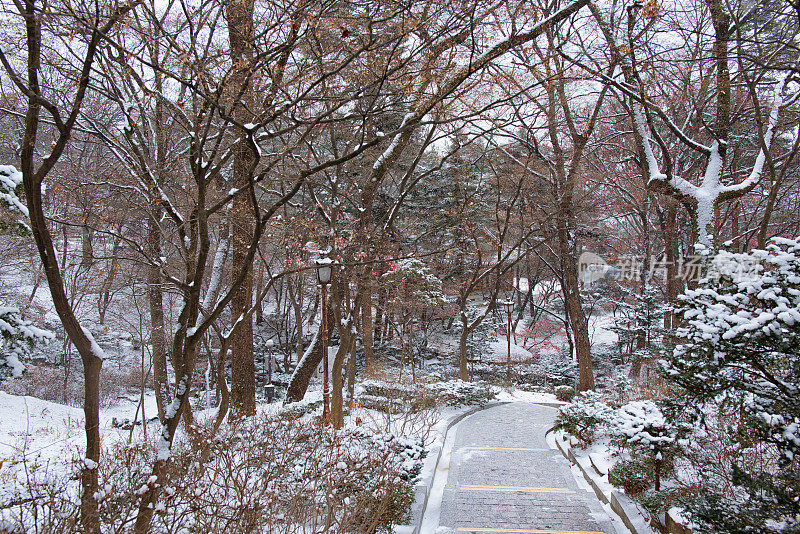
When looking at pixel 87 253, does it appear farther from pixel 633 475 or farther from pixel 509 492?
pixel 633 475

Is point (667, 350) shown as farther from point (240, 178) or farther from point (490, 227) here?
point (490, 227)

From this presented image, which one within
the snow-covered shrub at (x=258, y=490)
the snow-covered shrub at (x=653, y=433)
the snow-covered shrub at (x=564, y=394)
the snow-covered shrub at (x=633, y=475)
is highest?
the snow-covered shrub at (x=653, y=433)

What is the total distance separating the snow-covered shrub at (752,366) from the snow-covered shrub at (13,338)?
5.06 metres

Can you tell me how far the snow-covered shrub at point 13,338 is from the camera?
11.6ft

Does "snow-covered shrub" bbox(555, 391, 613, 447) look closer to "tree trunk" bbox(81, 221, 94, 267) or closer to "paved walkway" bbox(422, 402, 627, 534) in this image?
"paved walkway" bbox(422, 402, 627, 534)

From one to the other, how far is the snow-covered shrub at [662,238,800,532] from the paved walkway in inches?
67.6

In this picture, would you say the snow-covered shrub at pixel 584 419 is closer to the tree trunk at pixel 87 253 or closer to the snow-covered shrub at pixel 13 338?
the snow-covered shrub at pixel 13 338

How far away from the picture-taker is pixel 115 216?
8.34m

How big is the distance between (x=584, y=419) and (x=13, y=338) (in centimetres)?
774

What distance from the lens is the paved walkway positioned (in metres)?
4.87

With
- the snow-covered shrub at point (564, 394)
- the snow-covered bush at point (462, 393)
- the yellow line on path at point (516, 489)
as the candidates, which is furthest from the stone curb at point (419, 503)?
the snow-covered shrub at point (564, 394)

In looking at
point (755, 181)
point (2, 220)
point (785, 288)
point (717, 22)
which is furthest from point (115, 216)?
point (717, 22)

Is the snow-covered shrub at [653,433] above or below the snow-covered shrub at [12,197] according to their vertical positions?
below

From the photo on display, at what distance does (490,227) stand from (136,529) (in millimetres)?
18964
